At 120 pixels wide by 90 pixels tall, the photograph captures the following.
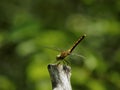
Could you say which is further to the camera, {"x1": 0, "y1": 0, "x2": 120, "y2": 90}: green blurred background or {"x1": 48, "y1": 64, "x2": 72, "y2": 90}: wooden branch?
{"x1": 0, "y1": 0, "x2": 120, "y2": 90}: green blurred background

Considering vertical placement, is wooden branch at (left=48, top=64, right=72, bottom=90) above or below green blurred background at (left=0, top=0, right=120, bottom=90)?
below

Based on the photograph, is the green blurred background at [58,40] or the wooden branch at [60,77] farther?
the green blurred background at [58,40]

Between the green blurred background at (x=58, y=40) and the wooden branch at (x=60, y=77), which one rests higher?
the green blurred background at (x=58, y=40)

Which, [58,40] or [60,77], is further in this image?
[58,40]

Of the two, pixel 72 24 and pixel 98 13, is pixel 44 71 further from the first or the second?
pixel 98 13

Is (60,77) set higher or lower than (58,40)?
lower
